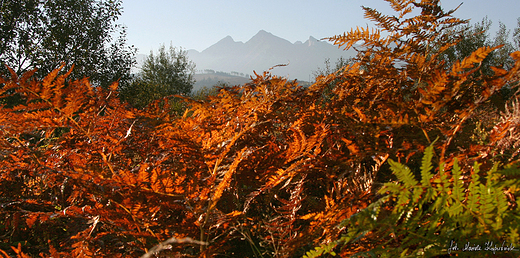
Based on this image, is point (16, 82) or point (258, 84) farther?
point (258, 84)

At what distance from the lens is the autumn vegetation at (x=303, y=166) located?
2.24 feet

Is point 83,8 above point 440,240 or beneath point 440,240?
above

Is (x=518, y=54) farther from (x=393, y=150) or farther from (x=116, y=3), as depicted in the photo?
(x=116, y=3)

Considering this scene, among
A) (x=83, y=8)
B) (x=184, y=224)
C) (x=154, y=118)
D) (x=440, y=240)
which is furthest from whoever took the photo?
(x=83, y=8)

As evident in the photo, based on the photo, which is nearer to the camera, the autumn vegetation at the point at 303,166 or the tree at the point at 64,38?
the autumn vegetation at the point at 303,166

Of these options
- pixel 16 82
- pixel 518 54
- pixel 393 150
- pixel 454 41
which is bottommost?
pixel 393 150

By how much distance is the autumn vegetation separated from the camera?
0.68m

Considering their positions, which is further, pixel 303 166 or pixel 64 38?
pixel 64 38

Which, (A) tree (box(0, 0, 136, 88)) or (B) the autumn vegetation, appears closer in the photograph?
(B) the autumn vegetation

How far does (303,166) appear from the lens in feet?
3.03

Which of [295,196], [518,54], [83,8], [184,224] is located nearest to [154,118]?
[184,224]

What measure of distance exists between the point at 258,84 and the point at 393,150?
66 centimetres

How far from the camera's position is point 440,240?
0.66 m

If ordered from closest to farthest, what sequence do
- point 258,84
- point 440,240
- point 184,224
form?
1. point 440,240
2. point 184,224
3. point 258,84
